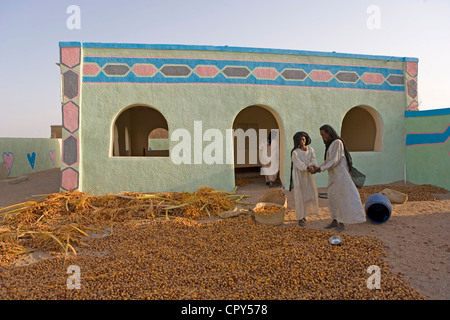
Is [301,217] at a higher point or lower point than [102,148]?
lower

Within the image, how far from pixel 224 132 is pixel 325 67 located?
3.47m

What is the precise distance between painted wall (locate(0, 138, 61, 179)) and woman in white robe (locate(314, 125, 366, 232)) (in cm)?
1207

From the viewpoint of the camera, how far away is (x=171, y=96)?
7.41 metres

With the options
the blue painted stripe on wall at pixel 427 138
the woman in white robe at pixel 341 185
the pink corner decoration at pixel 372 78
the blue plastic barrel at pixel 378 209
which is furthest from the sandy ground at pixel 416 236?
the pink corner decoration at pixel 372 78

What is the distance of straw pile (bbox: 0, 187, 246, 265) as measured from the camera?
4.16 meters

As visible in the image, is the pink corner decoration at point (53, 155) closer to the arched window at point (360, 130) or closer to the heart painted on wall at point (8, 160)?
the heart painted on wall at point (8, 160)

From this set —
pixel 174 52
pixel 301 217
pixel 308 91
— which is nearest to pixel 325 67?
pixel 308 91

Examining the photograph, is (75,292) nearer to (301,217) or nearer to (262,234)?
(262,234)

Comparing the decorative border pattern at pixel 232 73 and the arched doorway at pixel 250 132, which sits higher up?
the decorative border pattern at pixel 232 73

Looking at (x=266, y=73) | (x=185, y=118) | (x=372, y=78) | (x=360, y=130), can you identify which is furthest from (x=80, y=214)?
(x=360, y=130)

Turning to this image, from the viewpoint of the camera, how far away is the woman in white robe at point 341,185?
14.3ft

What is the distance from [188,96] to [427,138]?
6.85 metres

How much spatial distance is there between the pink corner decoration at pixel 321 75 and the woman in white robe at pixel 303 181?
12.6 ft

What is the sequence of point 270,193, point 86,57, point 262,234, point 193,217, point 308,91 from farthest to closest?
point 308,91
point 86,57
point 270,193
point 193,217
point 262,234
